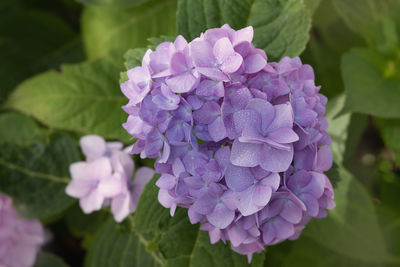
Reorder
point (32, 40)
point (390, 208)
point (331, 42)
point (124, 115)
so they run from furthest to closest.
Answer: point (32, 40)
point (331, 42)
point (390, 208)
point (124, 115)

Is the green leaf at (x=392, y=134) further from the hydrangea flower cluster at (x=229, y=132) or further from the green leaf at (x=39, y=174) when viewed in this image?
the green leaf at (x=39, y=174)

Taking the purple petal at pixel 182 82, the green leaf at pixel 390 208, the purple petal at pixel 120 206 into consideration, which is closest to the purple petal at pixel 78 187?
the purple petal at pixel 120 206

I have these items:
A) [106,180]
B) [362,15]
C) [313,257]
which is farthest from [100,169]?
[362,15]

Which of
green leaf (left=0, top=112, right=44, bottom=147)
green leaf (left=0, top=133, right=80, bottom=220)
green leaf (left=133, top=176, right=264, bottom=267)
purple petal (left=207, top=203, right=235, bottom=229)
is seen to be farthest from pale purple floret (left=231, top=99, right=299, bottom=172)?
green leaf (left=0, top=112, right=44, bottom=147)

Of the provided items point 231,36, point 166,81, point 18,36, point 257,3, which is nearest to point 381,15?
point 257,3

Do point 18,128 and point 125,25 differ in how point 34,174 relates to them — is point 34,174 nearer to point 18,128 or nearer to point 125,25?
point 18,128

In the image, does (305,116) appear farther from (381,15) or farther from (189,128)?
(381,15)

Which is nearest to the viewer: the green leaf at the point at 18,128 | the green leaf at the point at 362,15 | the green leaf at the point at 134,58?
the green leaf at the point at 134,58
